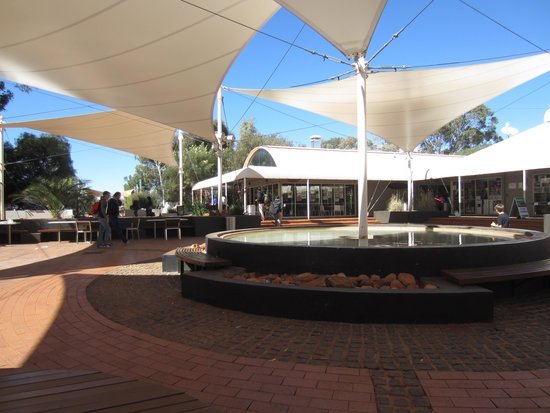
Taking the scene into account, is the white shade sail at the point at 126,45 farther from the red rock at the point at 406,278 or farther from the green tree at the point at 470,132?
the green tree at the point at 470,132

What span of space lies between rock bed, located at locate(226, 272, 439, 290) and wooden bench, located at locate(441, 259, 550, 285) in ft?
1.01

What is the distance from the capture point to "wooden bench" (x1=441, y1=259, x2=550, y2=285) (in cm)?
431

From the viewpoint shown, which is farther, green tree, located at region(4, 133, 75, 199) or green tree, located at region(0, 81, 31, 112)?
green tree, located at region(4, 133, 75, 199)

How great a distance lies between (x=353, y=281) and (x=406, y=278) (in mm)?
621

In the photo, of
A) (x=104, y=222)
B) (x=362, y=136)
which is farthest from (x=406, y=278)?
(x=104, y=222)

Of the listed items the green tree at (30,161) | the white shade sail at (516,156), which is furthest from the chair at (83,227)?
the green tree at (30,161)

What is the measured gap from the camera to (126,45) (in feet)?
25.3

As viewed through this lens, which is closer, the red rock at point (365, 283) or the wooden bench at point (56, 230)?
the red rock at point (365, 283)

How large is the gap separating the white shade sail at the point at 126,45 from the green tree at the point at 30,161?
62.5 feet

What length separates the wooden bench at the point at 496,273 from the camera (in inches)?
Result: 170

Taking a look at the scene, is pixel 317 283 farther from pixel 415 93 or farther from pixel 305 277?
pixel 415 93

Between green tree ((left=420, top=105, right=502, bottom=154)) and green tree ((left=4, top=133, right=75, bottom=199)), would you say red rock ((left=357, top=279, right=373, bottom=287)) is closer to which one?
green tree ((left=4, top=133, right=75, bottom=199))

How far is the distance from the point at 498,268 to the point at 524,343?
158 cm

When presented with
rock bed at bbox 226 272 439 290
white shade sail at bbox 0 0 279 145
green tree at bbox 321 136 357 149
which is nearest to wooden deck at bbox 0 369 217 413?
rock bed at bbox 226 272 439 290
